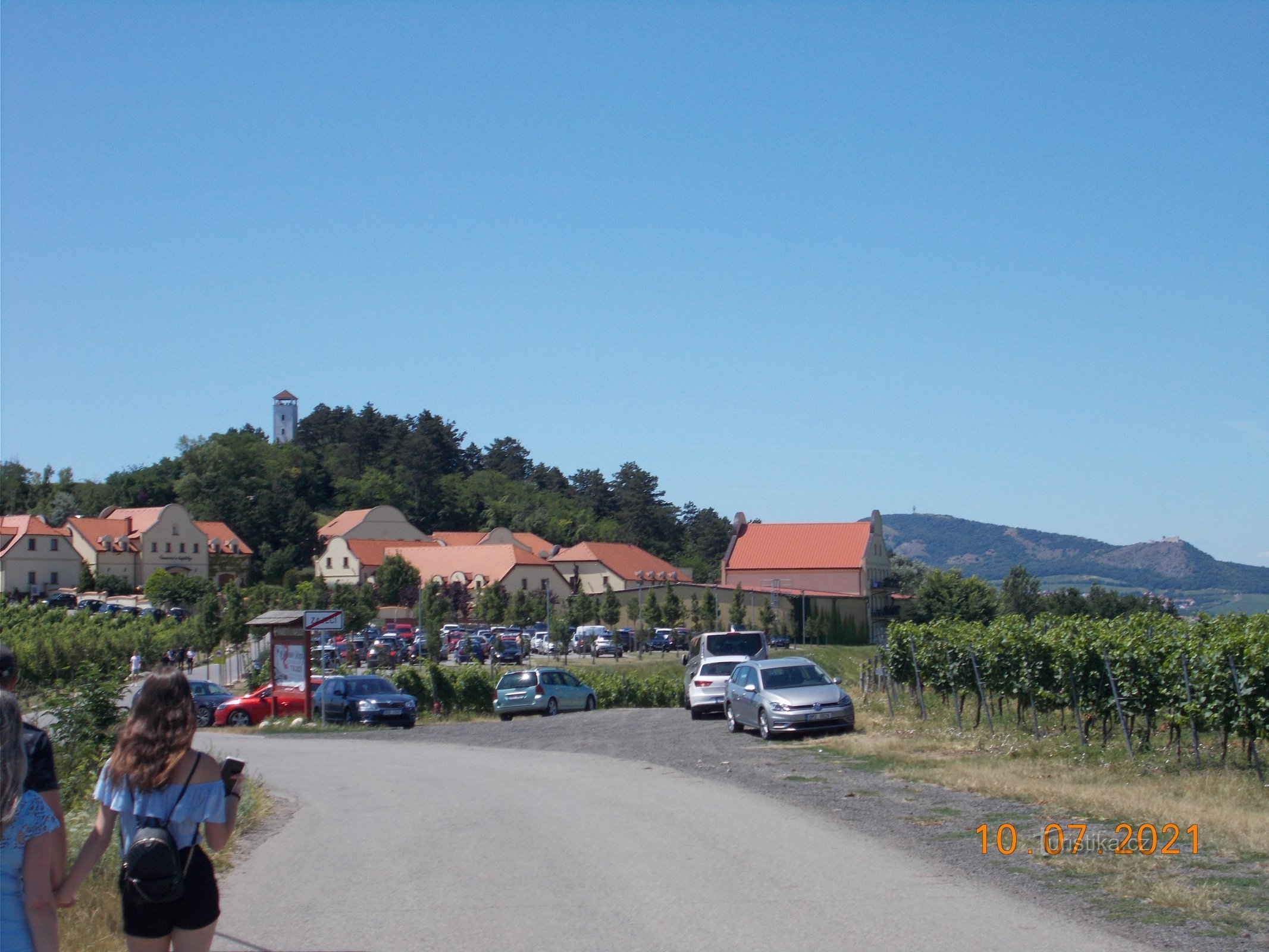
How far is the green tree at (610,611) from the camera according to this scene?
88.6 m

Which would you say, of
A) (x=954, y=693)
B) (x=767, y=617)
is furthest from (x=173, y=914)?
(x=767, y=617)

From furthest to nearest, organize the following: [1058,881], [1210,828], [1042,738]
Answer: [1042,738]
[1210,828]
[1058,881]

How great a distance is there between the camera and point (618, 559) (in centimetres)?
11619

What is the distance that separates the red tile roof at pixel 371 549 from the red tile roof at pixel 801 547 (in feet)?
99.9

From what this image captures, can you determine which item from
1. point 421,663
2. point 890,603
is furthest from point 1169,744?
point 890,603

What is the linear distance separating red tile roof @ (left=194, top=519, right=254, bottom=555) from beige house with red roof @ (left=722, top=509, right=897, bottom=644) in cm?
4622

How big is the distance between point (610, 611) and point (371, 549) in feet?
110

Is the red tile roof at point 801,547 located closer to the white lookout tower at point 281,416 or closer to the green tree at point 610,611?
the green tree at point 610,611

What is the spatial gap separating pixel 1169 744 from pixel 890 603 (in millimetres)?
92383

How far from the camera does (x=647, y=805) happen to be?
568 inches

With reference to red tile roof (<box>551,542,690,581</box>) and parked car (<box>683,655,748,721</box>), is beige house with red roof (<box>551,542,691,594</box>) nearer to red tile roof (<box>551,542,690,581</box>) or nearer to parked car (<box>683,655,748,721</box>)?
red tile roof (<box>551,542,690,581</box>)

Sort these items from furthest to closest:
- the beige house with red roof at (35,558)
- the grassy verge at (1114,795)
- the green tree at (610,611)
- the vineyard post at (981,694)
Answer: the green tree at (610,611) < the beige house with red roof at (35,558) < the vineyard post at (981,694) < the grassy verge at (1114,795)

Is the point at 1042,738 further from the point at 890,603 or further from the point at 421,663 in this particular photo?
the point at 890,603

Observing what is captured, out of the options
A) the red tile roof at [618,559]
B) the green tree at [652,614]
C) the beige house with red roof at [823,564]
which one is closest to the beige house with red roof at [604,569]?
the red tile roof at [618,559]
